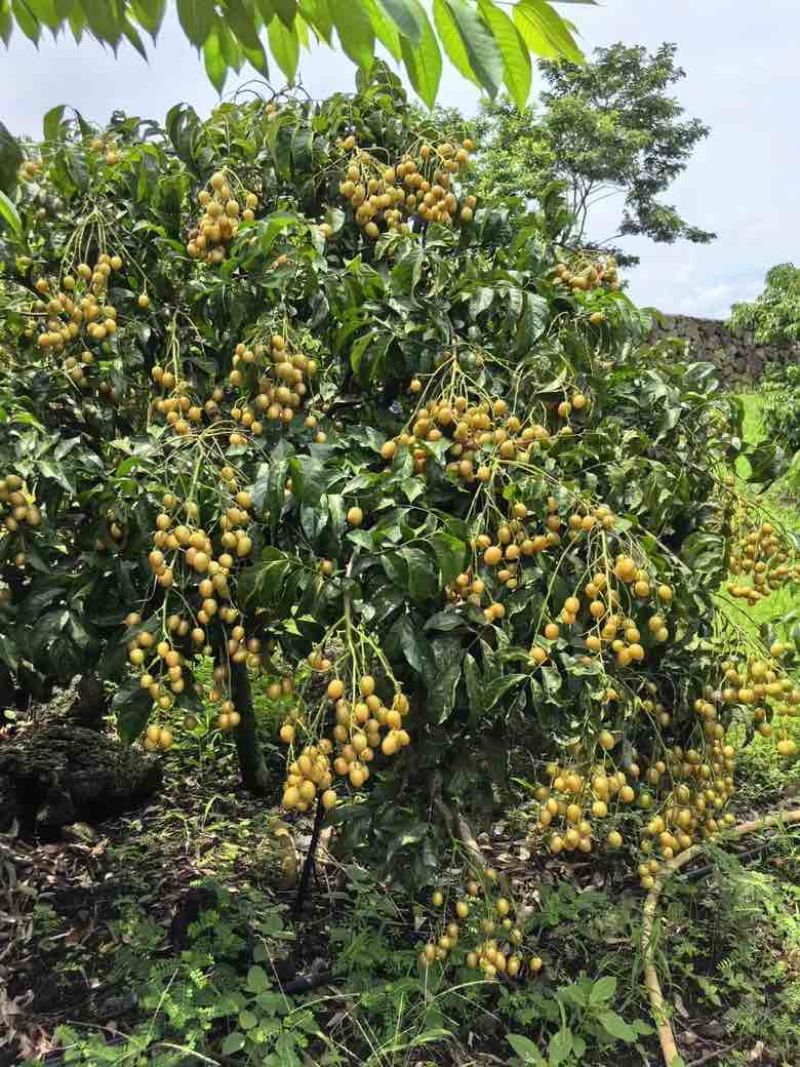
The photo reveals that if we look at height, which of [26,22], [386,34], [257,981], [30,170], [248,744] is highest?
[30,170]

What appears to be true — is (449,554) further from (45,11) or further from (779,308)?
(779,308)

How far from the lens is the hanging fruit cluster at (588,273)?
A: 6.93 feet

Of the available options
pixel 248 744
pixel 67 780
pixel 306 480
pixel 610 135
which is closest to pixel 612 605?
pixel 306 480

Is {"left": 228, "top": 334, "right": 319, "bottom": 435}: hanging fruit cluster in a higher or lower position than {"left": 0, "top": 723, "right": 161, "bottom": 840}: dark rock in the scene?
higher

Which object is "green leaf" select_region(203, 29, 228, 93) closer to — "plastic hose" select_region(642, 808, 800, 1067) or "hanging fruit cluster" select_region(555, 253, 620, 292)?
"hanging fruit cluster" select_region(555, 253, 620, 292)

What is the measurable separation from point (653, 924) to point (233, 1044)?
1.08 metres

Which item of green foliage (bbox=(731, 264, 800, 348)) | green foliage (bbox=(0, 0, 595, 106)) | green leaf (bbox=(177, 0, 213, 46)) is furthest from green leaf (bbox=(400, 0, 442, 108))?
green foliage (bbox=(731, 264, 800, 348))

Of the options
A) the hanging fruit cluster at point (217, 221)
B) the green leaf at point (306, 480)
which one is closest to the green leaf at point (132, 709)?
the green leaf at point (306, 480)

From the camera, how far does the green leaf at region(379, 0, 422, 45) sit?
3.05ft

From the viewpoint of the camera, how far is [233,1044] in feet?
5.74

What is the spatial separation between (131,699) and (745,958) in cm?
164

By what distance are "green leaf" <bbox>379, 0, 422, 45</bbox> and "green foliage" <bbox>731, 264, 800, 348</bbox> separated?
8975 mm

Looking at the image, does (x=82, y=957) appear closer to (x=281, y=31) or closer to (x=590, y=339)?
(x=590, y=339)

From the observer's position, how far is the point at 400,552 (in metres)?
1.55
